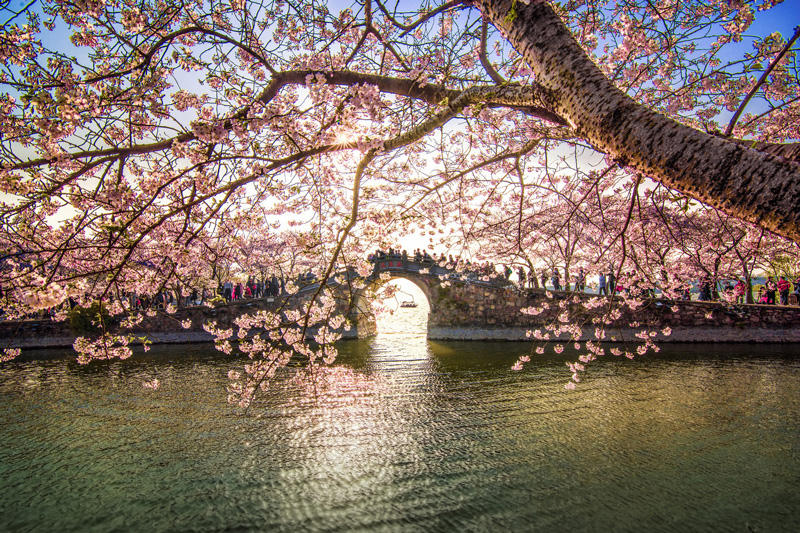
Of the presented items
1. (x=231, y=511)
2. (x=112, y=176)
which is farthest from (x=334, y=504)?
(x=112, y=176)

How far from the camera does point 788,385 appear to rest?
32.3 ft

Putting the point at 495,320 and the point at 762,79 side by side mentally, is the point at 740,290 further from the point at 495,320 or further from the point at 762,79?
the point at 495,320

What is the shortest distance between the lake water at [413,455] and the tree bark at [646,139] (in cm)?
409

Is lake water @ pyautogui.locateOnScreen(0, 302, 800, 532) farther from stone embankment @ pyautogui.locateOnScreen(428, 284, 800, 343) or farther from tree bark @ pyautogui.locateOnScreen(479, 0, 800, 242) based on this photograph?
stone embankment @ pyautogui.locateOnScreen(428, 284, 800, 343)

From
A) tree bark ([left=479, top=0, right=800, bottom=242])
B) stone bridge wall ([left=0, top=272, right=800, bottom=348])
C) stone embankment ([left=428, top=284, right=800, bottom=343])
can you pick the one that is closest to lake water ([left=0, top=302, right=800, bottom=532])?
tree bark ([left=479, top=0, right=800, bottom=242])

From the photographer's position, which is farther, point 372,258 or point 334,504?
point 372,258

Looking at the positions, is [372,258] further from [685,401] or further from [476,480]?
[476,480]

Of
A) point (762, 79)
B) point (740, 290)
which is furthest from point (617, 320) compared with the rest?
point (762, 79)

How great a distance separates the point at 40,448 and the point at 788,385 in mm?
16054

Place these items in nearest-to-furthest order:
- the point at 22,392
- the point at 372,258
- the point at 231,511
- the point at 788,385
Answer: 1. the point at 231,511
2. the point at 788,385
3. the point at 22,392
4. the point at 372,258

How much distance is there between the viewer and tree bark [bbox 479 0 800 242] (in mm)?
1438

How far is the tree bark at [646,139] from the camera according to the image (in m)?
1.44

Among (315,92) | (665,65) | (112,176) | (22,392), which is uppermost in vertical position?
(665,65)

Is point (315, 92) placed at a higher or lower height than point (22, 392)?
higher
